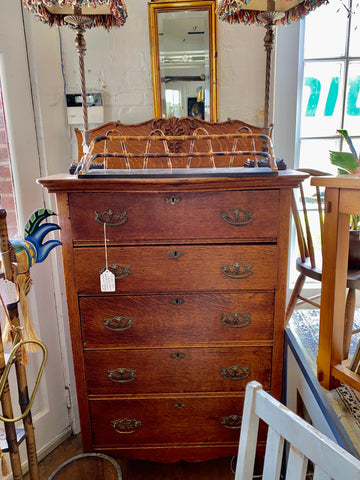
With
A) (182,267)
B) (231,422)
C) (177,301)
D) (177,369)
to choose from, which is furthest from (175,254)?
(231,422)

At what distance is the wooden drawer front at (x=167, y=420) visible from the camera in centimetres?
119

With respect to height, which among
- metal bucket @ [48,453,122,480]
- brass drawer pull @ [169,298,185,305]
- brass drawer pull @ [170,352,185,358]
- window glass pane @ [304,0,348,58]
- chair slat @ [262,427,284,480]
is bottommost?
metal bucket @ [48,453,122,480]

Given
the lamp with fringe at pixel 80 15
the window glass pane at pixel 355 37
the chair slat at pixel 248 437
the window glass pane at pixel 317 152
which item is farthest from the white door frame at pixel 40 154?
the window glass pane at pixel 355 37

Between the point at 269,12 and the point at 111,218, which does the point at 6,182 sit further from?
the point at 269,12

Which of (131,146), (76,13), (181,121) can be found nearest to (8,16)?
(76,13)

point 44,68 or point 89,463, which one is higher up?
point 44,68

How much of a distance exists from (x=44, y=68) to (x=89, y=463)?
1.53m

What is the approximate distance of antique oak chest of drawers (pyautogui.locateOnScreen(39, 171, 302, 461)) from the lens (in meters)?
1.05

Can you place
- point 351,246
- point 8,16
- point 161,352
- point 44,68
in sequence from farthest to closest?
1. point 351,246
2. point 44,68
3. point 8,16
4. point 161,352

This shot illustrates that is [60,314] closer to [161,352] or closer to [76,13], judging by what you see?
[161,352]

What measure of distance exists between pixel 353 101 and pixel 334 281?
1325mm

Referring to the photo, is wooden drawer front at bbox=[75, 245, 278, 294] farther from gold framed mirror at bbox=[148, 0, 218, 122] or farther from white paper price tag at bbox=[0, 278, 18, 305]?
gold framed mirror at bbox=[148, 0, 218, 122]

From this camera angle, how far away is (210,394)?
3.89 ft

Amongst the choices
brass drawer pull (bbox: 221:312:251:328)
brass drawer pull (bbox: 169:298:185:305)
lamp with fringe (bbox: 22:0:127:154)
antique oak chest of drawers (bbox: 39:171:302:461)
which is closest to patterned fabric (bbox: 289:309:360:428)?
antique oak chest of drawers (bbox: 39:171:302:461)
